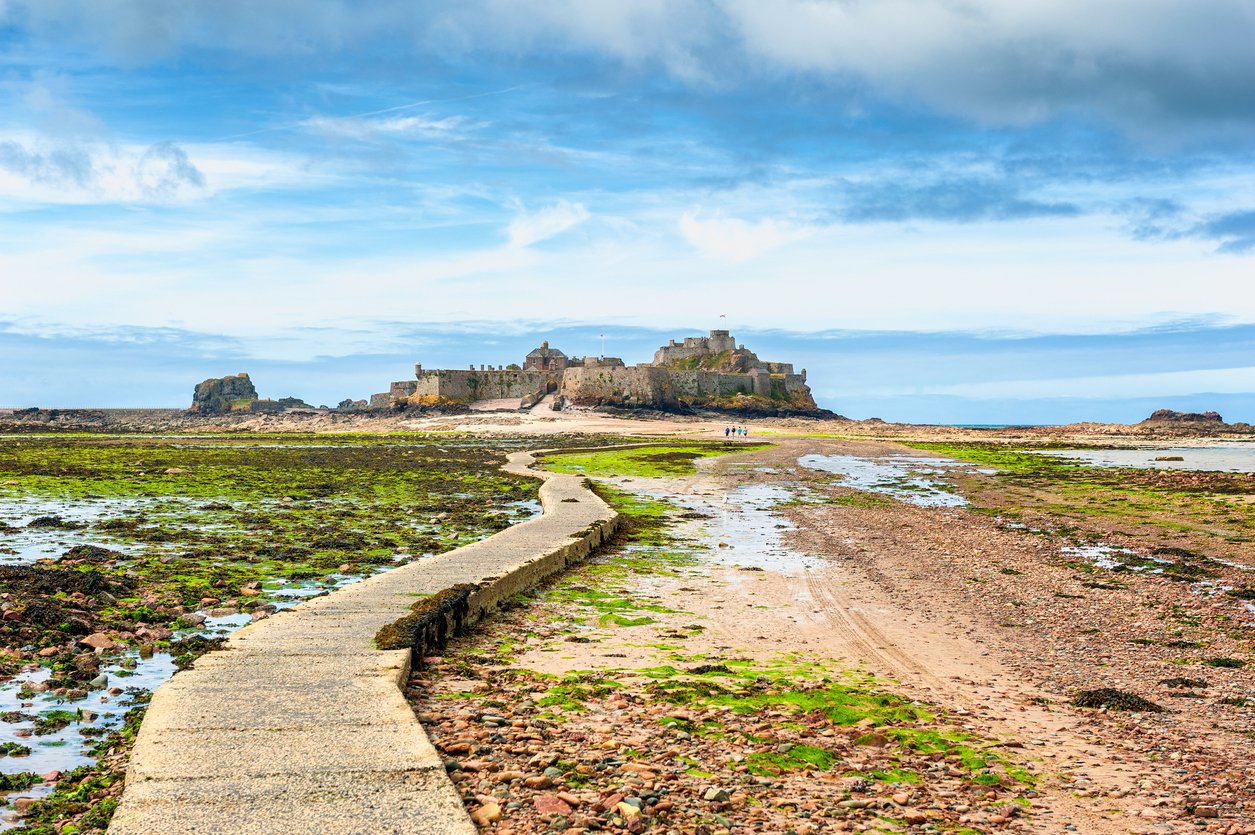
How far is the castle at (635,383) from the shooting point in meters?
87.4

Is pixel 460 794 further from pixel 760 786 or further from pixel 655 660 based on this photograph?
pixel 655 660

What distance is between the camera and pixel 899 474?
108 feet

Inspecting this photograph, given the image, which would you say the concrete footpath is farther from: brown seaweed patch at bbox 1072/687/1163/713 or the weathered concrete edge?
brown seaweed patch at bbox 1072/687/1163/713

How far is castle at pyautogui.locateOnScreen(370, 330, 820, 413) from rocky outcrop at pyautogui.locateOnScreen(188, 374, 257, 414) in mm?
21222

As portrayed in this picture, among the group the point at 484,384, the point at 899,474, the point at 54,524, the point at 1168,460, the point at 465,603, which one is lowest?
the point at 54,524

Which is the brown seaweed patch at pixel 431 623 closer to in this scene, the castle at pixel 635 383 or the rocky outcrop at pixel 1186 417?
the castle at pixel 635 383

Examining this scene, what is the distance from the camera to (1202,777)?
545cm

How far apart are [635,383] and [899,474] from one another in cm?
5494

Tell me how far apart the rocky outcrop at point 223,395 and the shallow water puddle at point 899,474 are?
92.5 metres

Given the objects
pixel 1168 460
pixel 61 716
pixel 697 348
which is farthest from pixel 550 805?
pixel 697 348

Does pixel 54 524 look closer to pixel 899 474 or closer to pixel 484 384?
pixel 899 474

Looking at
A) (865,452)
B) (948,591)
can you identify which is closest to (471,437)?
(865,452)

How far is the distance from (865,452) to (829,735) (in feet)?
140

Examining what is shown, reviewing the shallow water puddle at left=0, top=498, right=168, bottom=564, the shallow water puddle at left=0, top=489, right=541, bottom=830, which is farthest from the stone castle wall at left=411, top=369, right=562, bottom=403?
the shallow water puddle at left=0, top=489, right=541, bottom=830
